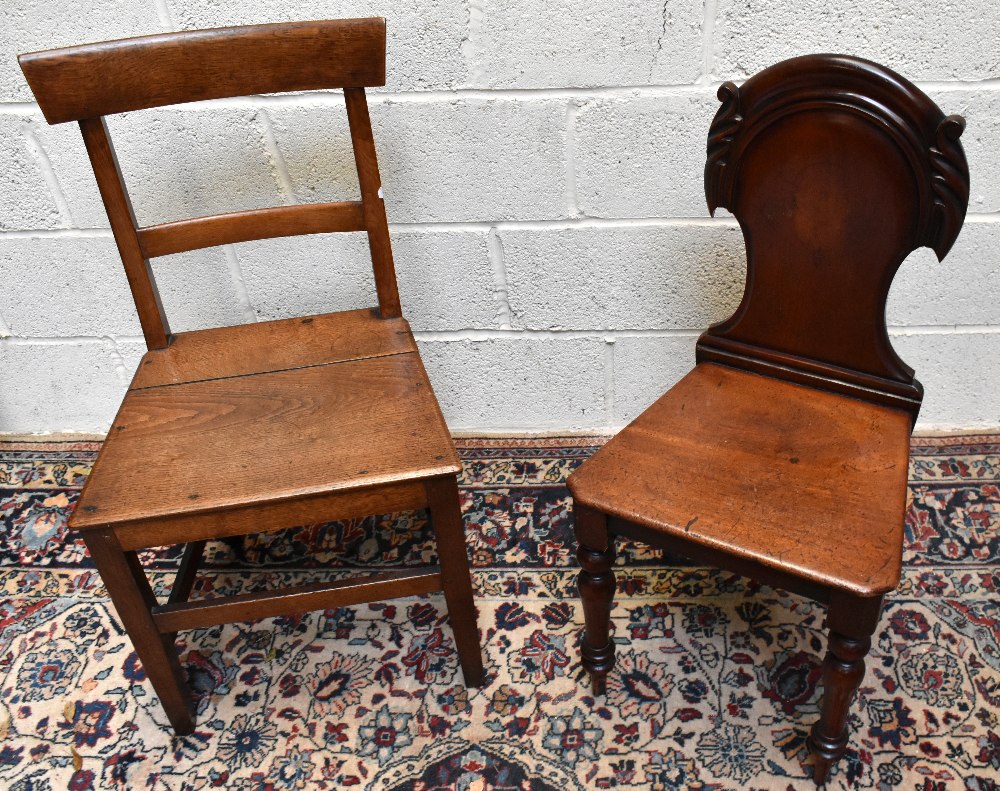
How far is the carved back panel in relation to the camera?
46.4 inches

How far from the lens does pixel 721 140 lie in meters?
1.32

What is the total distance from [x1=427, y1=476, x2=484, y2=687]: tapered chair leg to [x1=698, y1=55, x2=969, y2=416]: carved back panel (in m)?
0.57

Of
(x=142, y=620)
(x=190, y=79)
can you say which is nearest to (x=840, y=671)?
(x=142, y=620)

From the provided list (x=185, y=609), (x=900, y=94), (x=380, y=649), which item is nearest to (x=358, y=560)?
(x=380, y=649)

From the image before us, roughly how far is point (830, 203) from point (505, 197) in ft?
2.23

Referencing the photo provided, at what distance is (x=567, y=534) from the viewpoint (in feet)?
5.94

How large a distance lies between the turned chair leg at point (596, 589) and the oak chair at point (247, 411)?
0.19 m

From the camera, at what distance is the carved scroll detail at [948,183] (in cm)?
114

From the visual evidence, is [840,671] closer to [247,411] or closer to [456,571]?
[456,571]

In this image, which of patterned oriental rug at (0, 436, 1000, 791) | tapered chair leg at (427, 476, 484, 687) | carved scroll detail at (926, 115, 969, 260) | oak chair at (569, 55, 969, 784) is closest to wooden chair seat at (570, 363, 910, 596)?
oak chair at (569, 55, 969, 784)

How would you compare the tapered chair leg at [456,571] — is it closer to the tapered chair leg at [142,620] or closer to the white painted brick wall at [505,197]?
the tapered chair leg at [142,620]

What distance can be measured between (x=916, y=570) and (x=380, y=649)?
3.52 ft

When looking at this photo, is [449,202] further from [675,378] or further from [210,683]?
[210,683]

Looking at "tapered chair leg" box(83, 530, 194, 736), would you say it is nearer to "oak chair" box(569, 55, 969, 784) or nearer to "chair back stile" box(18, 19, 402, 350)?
"chair back stile" box(18, 19, 402, 350)
